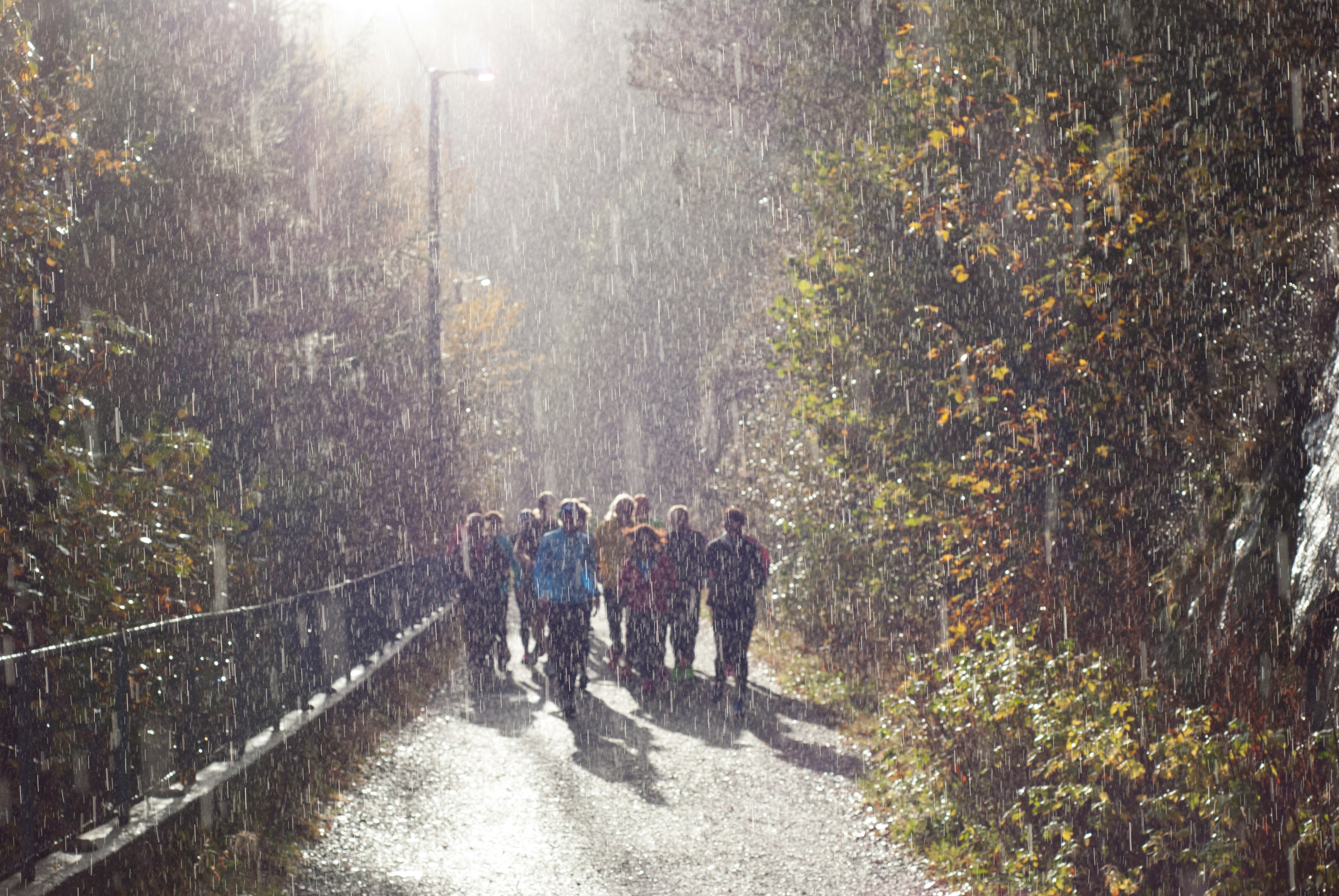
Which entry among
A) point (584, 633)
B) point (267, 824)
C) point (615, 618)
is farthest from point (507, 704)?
point (267, 824)

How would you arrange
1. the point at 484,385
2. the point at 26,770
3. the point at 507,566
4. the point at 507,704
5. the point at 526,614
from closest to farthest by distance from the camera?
the point at 26,770, the point at 507,704, the point at 507,566, the point at 526,614, the point at 484,385

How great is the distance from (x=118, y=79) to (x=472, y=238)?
57560 millimetres

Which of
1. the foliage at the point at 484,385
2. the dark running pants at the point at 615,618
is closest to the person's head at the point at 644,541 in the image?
the dark running pants at the point at 615,618

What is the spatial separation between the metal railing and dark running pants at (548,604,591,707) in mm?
2417

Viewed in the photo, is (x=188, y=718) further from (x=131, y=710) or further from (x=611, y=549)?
(x=611, y=549)

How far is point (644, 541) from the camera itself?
12.4 metres

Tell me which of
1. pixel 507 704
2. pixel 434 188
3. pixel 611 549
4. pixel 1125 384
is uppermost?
pixel 434 188

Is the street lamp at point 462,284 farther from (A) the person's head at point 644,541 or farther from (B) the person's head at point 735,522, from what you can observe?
(B) the person's head at point 735,522

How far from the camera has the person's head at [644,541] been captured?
12320mm

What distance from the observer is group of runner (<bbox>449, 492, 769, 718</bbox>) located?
38.1 ft

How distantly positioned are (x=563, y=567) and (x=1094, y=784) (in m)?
6.28

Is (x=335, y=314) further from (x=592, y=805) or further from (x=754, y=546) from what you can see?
(x=592, y=805)

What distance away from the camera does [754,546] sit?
12.1m

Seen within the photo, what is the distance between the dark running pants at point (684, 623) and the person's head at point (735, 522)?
106 centimetres
